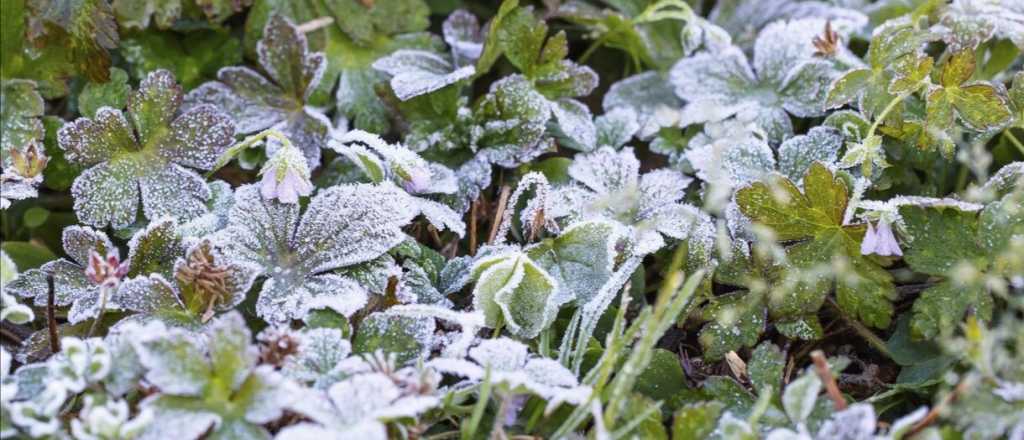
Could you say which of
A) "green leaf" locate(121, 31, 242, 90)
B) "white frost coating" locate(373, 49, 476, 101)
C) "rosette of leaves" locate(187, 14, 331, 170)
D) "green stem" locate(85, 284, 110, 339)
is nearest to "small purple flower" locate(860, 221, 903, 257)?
"white frost coating" locate(373, 49, 476, 101)

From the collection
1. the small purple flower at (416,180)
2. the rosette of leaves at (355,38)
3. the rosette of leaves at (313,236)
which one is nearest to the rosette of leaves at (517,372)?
the rosette of leaves at (313,236)

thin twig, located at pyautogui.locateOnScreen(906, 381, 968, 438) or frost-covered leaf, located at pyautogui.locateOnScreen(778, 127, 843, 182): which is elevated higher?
frost-covered leaf, located at pyautogui.locateOnScreen(778, 127, 843, 182)

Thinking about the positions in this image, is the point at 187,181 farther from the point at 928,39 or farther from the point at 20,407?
the point at 928,39

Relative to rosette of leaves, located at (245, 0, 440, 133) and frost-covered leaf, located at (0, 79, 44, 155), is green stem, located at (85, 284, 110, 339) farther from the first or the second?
rosette of leaves, located at (245, 0, 440, 133)


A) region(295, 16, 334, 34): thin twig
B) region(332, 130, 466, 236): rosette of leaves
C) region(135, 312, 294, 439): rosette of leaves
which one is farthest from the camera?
region(295, 16, 334, 34): thin twig

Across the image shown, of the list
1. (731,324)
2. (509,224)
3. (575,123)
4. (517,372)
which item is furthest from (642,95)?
(517,372)

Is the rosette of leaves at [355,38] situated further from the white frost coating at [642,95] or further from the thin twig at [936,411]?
the thin twig at [936,411]

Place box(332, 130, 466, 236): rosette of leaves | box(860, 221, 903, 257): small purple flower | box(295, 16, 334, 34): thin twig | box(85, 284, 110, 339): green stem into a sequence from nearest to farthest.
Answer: box(85, 284, 110, 339): green stem < box(860, 221, 903, 257): small purple flower < box(332, 130, 466, 236): rosette of leaves < box(295, 16, 334, 34): thin twig

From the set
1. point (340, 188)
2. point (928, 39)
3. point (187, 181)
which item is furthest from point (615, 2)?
point (187, 181)

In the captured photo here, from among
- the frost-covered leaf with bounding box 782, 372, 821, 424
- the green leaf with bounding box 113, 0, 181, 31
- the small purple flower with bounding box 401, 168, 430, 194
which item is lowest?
the frost-covered leaf with bounding box 782, 372, 821, 424
